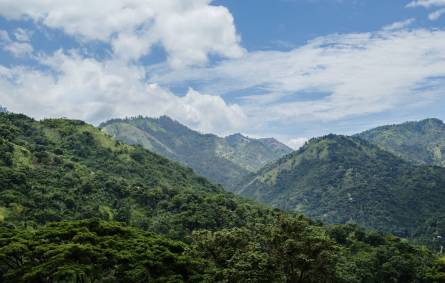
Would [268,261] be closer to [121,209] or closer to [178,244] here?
[178,244]

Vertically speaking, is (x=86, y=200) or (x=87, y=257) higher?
(x=86, y=200)

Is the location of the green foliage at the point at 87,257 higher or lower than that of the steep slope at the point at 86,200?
lower

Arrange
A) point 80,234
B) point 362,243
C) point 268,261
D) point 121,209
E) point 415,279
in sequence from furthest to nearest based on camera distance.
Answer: point 121,209
point 362,243
point 415,279
point 80,234
point 268,261

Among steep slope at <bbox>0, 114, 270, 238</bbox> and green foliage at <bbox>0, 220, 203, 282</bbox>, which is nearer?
green foliage at <bbox>0, 220, 203, 282</bbox>

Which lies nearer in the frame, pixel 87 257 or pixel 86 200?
pixel 87 257

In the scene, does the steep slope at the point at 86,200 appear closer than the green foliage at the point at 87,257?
No

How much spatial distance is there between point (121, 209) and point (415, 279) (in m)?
81.0

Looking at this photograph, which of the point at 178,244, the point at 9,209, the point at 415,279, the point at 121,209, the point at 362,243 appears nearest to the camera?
the point at 178,244

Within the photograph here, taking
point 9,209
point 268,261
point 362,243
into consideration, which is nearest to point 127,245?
point 268,261

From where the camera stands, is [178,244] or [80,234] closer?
[80,234]

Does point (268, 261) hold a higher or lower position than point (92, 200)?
lower

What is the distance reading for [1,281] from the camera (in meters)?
60.0

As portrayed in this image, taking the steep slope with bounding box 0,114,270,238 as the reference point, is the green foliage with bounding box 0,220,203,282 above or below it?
below

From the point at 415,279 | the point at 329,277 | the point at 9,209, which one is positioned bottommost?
the point at 415,279
